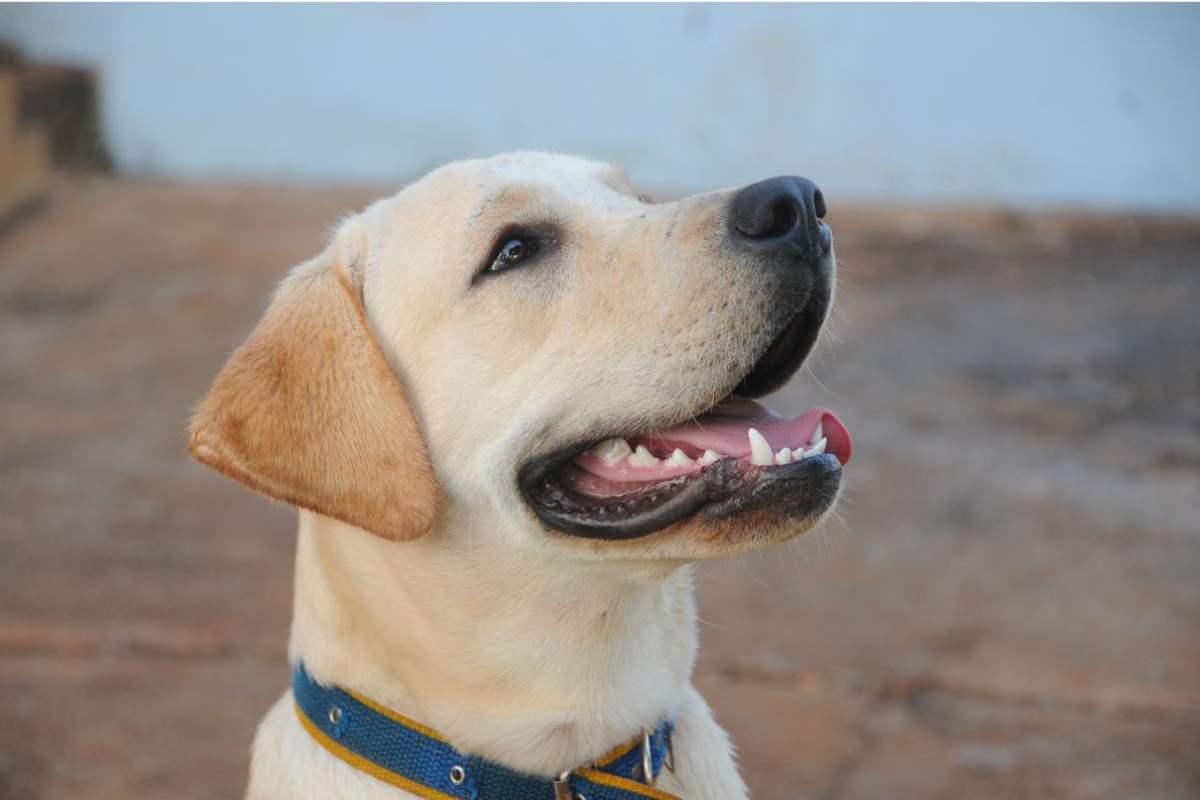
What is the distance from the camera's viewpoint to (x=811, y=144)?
8.59 m

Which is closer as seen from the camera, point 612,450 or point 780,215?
point 780,215

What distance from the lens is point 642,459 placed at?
2.53 metres

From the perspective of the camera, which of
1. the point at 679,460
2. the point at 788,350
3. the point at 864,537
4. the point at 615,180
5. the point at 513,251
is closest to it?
the point at 679,460

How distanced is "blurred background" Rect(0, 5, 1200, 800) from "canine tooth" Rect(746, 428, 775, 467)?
6.92 ft

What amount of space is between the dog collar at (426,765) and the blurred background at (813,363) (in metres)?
1.75

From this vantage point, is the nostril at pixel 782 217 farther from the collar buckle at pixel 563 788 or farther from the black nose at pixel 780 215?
the collar buckle at pixel 563 788

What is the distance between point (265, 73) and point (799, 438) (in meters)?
7.03

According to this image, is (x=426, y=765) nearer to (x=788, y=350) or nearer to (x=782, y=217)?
(x=788, y=350)

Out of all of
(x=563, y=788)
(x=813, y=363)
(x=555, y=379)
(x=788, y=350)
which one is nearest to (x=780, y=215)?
(x=788, y=350)

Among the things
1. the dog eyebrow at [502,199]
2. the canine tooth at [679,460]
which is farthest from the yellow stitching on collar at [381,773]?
the dog eyebrow at [502,199]

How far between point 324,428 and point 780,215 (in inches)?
33.7

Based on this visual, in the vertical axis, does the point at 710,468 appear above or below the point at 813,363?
above

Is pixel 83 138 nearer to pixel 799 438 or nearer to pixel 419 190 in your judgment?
pixel 419 190

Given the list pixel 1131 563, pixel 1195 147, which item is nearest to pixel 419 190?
pixel 1131 563
